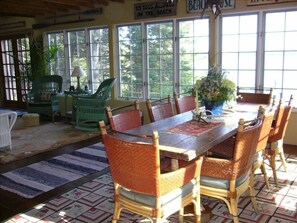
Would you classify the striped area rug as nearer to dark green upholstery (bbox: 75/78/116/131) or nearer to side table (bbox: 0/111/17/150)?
side table (bbox: 0/111/17/150)

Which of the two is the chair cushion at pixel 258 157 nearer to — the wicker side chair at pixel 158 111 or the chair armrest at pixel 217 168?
the chair armrest at pixel 217 168

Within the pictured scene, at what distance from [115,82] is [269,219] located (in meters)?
4.54

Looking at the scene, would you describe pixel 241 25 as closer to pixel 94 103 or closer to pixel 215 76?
pixel 215 76

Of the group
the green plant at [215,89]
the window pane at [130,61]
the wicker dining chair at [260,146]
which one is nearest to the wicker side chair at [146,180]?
the wicker dining chair at [260,146]

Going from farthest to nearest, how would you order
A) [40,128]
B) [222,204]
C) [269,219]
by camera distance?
[40,128], [222,204], [269,219]

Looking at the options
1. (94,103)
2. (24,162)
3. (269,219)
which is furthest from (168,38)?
(269,219)

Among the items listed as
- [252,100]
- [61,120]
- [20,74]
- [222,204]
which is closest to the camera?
[222,204]

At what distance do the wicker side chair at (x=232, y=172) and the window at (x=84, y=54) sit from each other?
472cm

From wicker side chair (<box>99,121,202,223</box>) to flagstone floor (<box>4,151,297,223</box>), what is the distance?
1.90ft

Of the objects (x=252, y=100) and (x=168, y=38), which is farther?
(x=168, y=38)

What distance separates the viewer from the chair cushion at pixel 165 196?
78.0 inches

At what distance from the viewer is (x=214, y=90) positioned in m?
3.03

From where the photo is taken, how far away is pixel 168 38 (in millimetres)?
5750

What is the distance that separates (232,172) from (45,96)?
5.63m
